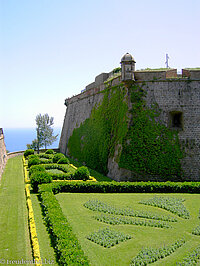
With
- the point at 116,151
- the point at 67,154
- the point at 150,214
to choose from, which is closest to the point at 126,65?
the point at 116,151

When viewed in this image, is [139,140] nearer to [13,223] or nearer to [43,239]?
[13,223]

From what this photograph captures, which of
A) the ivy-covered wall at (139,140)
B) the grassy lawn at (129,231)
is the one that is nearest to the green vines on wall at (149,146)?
the ivy-covered wall at (139,140)

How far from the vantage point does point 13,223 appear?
37.1 feet

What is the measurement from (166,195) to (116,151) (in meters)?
5.91

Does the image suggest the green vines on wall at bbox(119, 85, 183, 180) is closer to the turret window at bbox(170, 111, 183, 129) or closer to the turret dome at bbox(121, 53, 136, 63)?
the turret window at bbox(170, 111, 183, 129)

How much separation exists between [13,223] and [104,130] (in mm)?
13631

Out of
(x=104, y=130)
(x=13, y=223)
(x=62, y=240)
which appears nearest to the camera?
(x=62, y=240)

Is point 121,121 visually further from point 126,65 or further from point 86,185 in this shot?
point 86,185

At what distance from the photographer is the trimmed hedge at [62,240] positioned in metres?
7.28

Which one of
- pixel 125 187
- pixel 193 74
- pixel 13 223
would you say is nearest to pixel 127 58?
pixel 193 74

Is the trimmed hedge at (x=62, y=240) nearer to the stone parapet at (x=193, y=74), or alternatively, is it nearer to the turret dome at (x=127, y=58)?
the turret dome at (x=127, y=58)

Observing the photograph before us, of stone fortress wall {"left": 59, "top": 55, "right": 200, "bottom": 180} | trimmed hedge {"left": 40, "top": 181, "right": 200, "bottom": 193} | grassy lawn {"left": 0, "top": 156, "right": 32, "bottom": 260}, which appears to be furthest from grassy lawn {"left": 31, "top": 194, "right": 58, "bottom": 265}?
stone fortress wall {"left": 59, "top": 55, "right": 200, "bottom": 180}

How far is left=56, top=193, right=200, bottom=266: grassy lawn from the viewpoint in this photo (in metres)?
8.28

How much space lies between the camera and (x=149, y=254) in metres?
8.30
